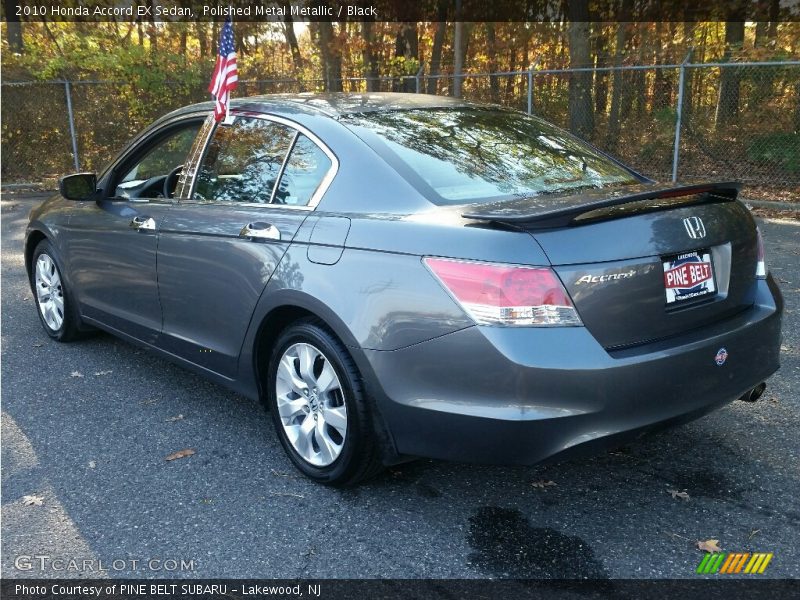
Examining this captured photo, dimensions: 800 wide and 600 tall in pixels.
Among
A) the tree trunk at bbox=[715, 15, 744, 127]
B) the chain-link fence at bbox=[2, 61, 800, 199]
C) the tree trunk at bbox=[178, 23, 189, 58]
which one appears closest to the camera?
the chain-link fence at bbox=[2, 61, 800, 199]

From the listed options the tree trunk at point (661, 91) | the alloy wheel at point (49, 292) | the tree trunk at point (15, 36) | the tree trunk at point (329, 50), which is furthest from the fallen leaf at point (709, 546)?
the tree trunk at point (329, 50)

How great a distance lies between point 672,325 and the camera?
9.25 feet

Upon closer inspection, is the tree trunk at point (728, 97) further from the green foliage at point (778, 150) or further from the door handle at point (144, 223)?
the door handle at point (144, 223)

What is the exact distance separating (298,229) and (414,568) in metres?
1.49

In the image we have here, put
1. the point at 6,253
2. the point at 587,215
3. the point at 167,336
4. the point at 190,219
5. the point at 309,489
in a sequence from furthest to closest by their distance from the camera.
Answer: the point at 6,253
the point at 167,336
the point at 190,219
the point at 309,489
the point at 587,215

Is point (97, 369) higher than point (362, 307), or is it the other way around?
point (362, 307)

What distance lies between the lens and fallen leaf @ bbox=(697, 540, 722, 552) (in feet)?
9.16

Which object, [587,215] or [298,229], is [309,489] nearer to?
[298,229]

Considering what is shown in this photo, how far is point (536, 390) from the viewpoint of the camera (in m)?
2.56

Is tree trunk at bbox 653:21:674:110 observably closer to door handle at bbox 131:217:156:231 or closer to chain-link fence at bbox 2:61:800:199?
chain-link fence at bbox 2:61:800:199

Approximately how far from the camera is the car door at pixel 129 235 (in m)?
4.28

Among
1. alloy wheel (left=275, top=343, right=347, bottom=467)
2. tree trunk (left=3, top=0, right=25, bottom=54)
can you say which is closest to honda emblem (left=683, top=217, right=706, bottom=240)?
→ alloy wheel (left=275, top=343, right=347, bottom=467)

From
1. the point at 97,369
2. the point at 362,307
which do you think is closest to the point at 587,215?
the point at 362,307

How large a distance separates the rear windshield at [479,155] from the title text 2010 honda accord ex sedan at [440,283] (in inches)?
0.6
